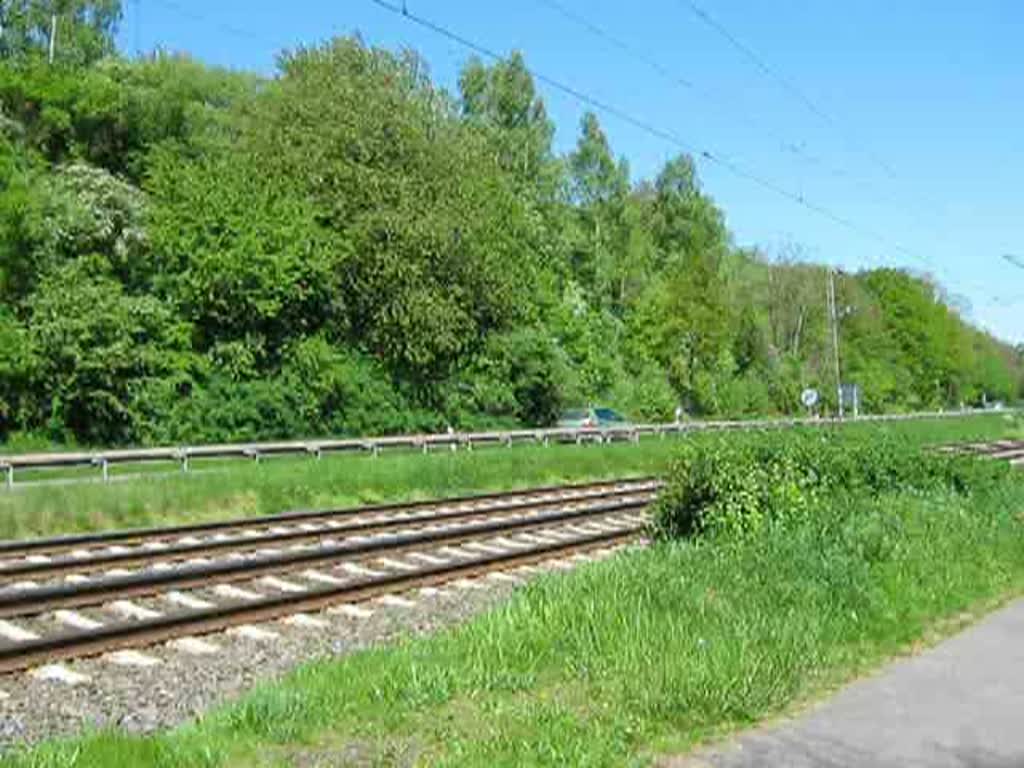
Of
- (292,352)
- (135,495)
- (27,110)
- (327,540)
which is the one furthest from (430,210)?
(327,540)

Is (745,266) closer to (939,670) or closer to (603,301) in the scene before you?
(603,301)

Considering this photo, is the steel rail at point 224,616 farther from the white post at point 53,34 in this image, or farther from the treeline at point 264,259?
the white post at point 53,34

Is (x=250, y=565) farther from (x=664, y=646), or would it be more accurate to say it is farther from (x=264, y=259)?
(x=264, y=259)

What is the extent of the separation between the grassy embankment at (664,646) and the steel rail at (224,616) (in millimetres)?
2601

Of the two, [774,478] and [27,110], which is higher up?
[27,110]

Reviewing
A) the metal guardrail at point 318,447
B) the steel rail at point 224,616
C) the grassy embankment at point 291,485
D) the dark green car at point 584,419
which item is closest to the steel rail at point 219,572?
the steel rail at point 224,616

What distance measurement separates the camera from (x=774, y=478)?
46.8ft

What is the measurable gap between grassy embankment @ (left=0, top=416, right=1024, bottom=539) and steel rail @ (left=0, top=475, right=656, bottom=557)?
1.11 m

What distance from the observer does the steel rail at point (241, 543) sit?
1402 cm

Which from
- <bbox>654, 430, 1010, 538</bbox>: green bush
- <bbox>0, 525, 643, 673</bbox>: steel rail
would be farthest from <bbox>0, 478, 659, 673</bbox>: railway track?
<bbox>654, 430, 1010, 538</bbox>: green bush

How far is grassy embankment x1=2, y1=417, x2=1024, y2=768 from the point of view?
6418 mm

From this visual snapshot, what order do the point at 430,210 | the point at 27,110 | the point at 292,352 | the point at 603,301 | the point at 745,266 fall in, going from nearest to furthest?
the point at 292,352
the point at 430,210
the point at 27,110
the point at 603,301
the point at 745,266

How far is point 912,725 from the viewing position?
287 inches

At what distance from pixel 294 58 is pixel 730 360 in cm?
4043
